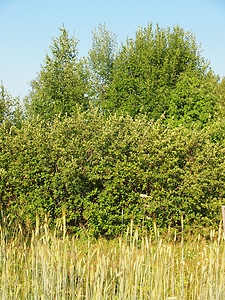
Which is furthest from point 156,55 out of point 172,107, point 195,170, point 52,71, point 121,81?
point 195,170

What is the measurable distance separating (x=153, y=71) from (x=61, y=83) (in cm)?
522

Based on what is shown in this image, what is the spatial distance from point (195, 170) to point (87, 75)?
12067 millimetres

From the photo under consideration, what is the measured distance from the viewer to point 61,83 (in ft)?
54.1

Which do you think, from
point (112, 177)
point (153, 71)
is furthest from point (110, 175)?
Result: point (153, 71)

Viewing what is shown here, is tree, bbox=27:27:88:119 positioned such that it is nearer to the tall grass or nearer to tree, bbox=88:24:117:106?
tree, bbox=88:24:117:106

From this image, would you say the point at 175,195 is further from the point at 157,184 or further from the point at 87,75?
the point at 87,75

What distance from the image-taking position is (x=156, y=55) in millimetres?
16188

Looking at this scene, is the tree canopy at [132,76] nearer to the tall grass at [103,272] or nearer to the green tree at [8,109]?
the green tree at [8,109]

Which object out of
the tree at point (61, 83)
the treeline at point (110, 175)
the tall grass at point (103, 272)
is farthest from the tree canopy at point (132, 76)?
the tall grass at point (103, 272)

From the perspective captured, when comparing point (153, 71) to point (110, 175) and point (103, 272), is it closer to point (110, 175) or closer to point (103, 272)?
point (110, 175)

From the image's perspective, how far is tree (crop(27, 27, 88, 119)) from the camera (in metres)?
16.3

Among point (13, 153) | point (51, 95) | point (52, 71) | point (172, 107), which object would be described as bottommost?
point (13, 153)

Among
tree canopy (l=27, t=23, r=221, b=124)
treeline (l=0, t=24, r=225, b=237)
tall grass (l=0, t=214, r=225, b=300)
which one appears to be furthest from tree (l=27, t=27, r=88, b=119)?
tall grass (l=0, t=214, r=225, b=300)

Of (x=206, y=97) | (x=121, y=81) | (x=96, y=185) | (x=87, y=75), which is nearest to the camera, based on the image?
(x=96, y=185)
